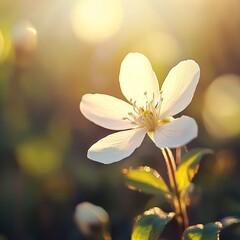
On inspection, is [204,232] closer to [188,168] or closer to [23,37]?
[188,168]

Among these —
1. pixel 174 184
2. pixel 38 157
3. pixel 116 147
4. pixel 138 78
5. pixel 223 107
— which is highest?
pixel 138 78

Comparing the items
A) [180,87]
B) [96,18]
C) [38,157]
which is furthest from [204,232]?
[96,18]

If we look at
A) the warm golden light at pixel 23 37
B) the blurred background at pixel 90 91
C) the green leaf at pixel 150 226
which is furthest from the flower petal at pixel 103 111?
the warm golden light at pixel 23 37

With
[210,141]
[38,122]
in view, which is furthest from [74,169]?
[210,141]

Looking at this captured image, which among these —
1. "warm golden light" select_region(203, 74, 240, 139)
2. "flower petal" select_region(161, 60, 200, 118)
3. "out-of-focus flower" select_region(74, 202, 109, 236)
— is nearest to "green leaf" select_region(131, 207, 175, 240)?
"flower petal" select_region(161, 60, 200, 118)

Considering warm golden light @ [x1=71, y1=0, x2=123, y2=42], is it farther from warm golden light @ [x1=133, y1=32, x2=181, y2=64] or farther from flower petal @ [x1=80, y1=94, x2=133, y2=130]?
flower petal @ [x1=80, y1=94, x2=133, y2=130]

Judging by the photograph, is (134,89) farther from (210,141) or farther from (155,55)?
(155,55)

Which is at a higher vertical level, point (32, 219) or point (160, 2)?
point (160, 2)
